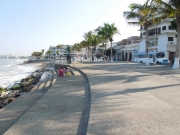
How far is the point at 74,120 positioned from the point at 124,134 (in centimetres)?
157

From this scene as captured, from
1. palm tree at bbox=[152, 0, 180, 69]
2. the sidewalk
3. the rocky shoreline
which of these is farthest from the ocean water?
palm tree at bbox=[152, 0, 180, 69]

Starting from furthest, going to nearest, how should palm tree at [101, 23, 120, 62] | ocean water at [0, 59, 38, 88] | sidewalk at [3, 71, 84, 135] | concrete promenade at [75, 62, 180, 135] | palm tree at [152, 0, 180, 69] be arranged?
1. palm tree at [101, 23, 120, 62]
2. ocean water at [0, 59, 38, 88]
3. palm tree at [152, 0, 180, 69]
4. sidewalk at [3, 71, 84, 135]
5. concrete promenade at [75, 62, 180, 135]

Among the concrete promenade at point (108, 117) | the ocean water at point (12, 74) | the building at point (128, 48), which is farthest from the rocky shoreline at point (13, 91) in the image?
the building at point (128, 48)

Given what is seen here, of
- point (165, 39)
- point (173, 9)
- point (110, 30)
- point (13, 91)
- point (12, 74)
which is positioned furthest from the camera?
point (165, 39)

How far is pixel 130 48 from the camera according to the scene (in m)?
58.5

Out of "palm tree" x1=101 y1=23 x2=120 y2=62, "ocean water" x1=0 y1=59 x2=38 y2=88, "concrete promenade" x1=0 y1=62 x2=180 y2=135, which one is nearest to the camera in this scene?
"concrete promenade" x1=0 y1=62 x2=180 y2=135

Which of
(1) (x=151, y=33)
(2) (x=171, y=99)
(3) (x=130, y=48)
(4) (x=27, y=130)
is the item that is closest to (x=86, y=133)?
(4) (x=27, y=130)

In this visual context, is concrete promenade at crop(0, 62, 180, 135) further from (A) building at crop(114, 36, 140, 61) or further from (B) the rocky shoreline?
(A) building at crop(114, 36, 140, 61)

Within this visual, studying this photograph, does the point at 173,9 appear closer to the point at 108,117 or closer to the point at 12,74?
the point at 108,117

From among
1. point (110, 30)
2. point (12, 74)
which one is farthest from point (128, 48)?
point (12, 74)

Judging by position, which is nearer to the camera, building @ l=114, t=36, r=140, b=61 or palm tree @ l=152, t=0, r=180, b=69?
palm tree @ l=152, t=0, r=180, b=69

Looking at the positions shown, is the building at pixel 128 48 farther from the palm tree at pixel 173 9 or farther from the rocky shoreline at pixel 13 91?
the rocky shoreline at pixel 13 91

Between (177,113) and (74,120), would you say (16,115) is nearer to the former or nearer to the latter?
(74,120)

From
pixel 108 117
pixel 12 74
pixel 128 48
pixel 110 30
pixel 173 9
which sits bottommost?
pixel 12 74
